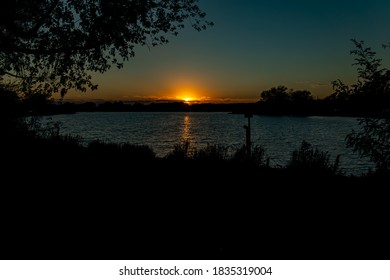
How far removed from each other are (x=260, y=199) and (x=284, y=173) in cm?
401

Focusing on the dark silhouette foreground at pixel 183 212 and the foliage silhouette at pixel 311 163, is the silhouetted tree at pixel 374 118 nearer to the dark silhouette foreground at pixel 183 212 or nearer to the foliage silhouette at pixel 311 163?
the dark silhouette foreground at pixel 183 212

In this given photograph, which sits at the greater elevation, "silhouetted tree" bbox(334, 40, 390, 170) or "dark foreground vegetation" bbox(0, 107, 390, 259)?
"silhouetted tree" bbox(334, 40, 390, 170)

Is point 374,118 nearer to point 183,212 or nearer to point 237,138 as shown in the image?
point 183,212

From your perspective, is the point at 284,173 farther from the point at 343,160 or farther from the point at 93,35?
the point at 343,160

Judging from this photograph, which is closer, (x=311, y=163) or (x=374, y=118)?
(x=374, y=118)

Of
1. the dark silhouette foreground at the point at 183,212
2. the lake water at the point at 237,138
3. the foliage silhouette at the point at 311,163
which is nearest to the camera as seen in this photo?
the dark silhouette foreground at the point at 183,212

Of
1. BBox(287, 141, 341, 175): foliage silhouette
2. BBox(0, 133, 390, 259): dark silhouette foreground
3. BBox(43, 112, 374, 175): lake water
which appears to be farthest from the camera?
BBox(43, 112, 374, 175): lake water

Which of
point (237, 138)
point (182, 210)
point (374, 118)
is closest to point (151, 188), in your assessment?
point (182, 210)

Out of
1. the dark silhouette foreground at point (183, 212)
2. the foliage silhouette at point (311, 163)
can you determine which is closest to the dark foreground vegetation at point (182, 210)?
the dark silhouette foreground at point (183, 212)

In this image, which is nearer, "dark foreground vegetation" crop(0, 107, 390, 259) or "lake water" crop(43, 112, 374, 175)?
"dark foreground vegetation" crop(0, 107, 390, 259)

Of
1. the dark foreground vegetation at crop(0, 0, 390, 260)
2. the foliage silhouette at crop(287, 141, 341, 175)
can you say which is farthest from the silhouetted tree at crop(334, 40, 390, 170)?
the foliage silhouette at crop(287, 141, 341, 175)

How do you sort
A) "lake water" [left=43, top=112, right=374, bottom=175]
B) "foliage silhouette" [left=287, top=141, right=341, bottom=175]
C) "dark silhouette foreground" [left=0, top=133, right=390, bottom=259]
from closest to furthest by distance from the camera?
"dark silhouette foreground" [left=0, top=133, right=390, bottom=259] < "foliage silhouette" [left=287, top=141, right=341, bottom=175] < "lake water" [left=43, top=112, right=374, bottom=175]

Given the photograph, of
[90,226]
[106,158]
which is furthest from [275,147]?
[90,226]

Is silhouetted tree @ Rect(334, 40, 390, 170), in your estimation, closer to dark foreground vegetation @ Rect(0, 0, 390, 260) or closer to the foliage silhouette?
dark foreground vegetation @ Rect(0, 0, 390, 260)
